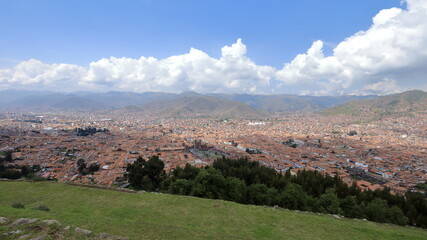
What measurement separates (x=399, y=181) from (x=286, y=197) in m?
38.1

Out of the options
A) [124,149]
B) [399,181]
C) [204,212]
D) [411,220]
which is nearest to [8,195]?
[204,212]

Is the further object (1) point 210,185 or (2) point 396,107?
(2) point 396,107

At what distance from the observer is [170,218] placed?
10469 millimetres

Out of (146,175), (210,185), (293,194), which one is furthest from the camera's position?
(146,175)

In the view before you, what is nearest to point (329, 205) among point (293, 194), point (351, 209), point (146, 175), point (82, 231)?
point (351, 209)

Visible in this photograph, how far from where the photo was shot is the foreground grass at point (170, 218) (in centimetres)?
855

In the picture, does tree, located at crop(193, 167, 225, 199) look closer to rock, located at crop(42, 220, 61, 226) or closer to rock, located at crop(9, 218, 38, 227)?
rock, located at crop(42, 220, 61, 226)

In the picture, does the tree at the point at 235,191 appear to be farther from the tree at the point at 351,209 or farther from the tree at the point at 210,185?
the tree at the point at 351,209

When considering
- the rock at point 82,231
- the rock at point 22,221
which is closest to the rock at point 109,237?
the rock at point 82,231

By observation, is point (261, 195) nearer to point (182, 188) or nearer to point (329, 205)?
point (329, 205)

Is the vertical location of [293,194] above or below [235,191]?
above

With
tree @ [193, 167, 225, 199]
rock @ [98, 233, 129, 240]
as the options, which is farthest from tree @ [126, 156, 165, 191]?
rock @ [98, 233, 129, 240]

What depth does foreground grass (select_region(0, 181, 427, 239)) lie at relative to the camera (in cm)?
855

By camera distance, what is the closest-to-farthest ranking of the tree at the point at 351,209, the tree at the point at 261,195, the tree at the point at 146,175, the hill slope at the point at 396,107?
1. the tree at the point at 351,209
2. the tree at the point at 261,195
3. the tree at the point at 146,175
4. the hill slope at the point at 396,107
